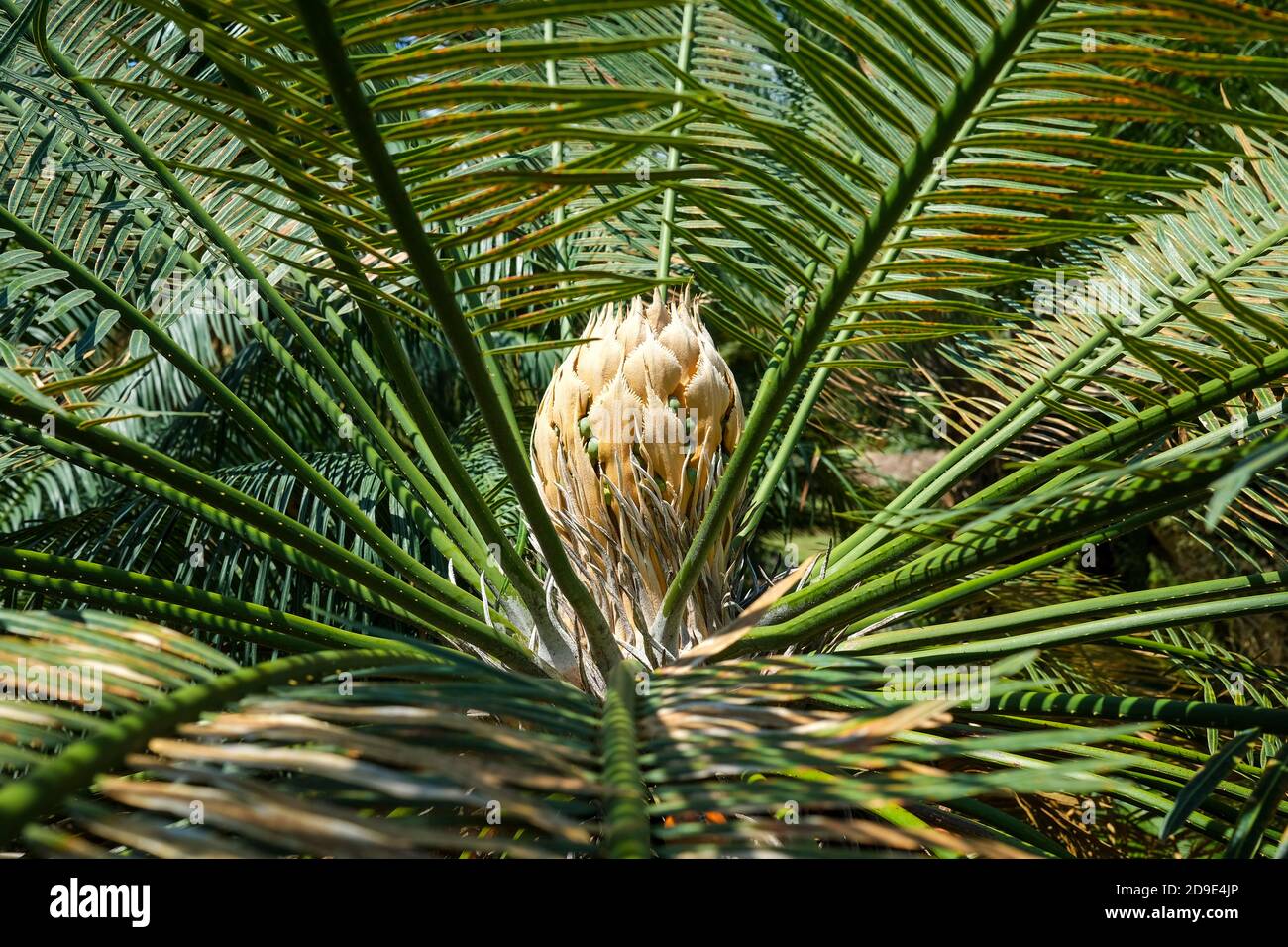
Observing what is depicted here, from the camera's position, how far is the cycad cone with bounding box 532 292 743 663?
1107 millimetres

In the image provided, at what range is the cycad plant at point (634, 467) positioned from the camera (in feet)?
1.93

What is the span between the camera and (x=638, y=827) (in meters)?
0.50

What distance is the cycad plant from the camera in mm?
588

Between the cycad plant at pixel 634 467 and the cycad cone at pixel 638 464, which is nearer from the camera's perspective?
the cycad plant at pixel 634 467

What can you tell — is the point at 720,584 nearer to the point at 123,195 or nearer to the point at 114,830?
the point at 114,830

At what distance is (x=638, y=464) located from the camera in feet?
3.64

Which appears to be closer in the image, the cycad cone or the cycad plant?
the cycad plant

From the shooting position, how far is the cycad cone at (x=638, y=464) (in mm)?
1107

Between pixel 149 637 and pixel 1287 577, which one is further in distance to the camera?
pixel 1287 577

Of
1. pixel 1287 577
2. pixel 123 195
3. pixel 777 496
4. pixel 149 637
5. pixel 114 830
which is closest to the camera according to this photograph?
pixel 114 830

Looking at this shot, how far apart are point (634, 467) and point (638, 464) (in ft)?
0.03

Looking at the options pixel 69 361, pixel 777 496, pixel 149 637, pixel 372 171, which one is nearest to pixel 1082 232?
pixel 372 171

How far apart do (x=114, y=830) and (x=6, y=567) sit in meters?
0.66

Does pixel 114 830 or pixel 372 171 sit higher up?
pixel 372 171
